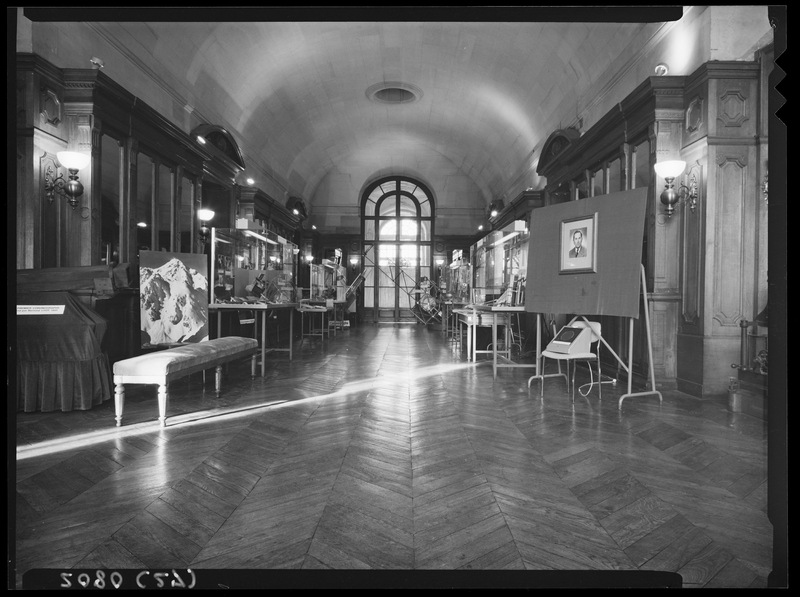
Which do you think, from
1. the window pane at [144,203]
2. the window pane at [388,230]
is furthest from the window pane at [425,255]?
the window pane at [144,203]

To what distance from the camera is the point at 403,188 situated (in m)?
17.2

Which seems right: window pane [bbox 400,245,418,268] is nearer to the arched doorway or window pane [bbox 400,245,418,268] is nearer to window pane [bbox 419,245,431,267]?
the arched doorway

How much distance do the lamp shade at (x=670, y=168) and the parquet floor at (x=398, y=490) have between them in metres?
Result: 2.18

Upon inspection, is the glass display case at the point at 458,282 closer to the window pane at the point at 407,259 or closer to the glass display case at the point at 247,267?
the window pane at the point at 407,259

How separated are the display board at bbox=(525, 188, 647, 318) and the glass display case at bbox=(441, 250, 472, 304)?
5.30m

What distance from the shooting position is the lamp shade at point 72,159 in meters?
4.20

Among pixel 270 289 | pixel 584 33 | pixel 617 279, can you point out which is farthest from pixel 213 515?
pixel 584 33

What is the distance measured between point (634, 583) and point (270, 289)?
6.03m

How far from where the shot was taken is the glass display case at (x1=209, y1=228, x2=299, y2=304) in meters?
5.77

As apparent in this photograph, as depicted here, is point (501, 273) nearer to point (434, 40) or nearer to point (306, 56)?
point (434, 40)

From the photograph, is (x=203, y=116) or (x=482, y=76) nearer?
(x=203, y=116)

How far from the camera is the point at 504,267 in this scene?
7852 mm

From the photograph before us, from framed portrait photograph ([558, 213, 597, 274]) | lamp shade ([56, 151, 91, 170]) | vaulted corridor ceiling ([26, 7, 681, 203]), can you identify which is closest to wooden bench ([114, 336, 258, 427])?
lamp shade ([56, 151, 91, 170])

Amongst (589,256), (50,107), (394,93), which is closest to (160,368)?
(50,107)
